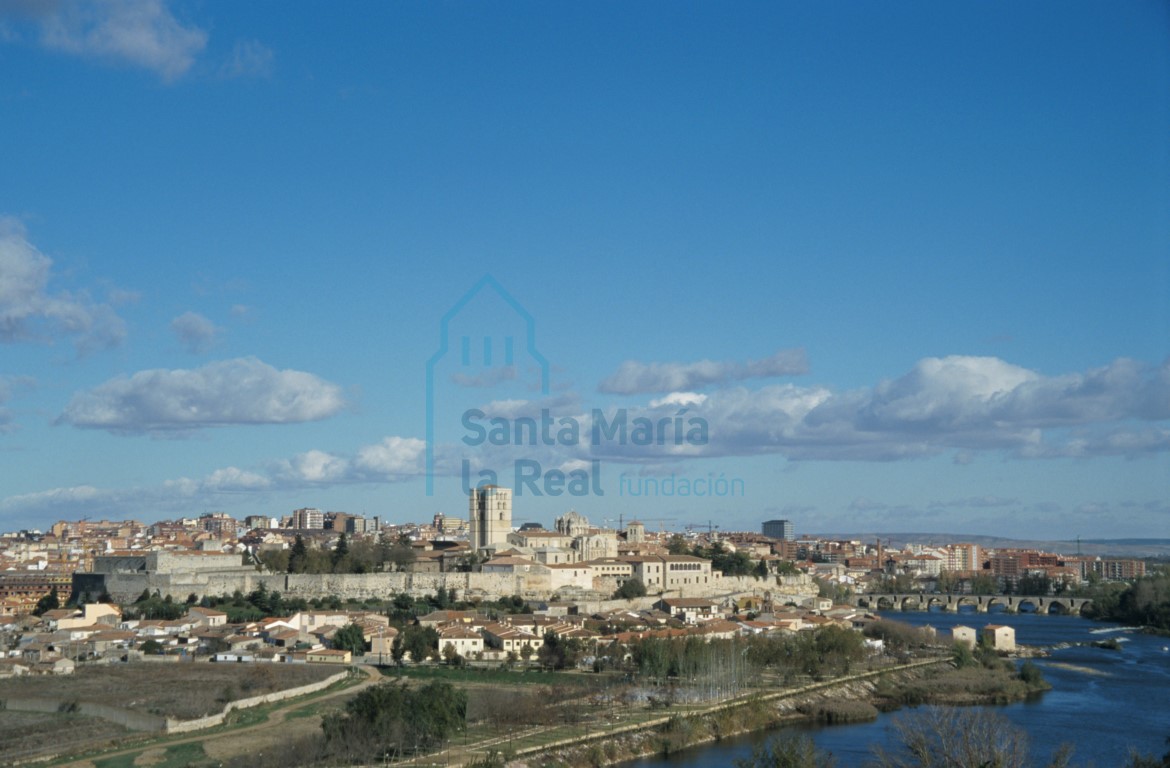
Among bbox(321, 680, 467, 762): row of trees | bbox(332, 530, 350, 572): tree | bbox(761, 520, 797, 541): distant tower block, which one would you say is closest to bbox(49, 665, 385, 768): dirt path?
bbox(321, 680, 467, 762): row of trees

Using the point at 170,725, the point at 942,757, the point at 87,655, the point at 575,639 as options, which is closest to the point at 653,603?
the point at 575,639

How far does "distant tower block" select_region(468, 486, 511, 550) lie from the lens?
114ft

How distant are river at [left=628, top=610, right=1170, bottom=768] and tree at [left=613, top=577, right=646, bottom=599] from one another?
8.49 m

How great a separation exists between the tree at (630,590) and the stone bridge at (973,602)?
14.0 meters

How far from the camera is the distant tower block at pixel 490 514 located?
34.7 m

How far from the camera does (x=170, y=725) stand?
14.4m

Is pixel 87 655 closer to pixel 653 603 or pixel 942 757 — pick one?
pixel 653 603

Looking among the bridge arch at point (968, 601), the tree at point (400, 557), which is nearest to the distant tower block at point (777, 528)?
the bridge arch at point (968, 601)

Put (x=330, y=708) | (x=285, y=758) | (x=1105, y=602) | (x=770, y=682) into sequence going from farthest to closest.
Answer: (x=1105, y=602) < (x=770, y=682) < (x=330, y=708) < (x=285, y=758)

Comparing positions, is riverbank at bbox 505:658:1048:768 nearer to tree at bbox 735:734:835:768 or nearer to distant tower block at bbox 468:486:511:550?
tree at bbox 735:734:835:768

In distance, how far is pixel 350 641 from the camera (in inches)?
840

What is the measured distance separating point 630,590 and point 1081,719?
1307 centimetres

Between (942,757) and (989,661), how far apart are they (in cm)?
1182

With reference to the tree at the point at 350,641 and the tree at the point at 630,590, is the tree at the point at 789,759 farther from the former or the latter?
the tree at the point at 630,590
